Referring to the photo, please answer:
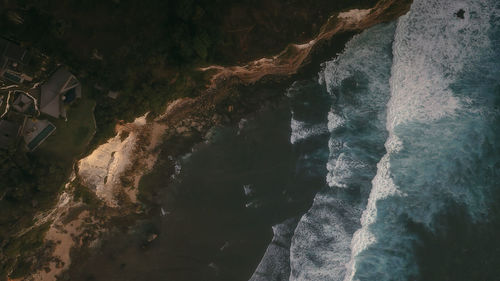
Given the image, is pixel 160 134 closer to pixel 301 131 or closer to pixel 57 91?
pixel 57 91

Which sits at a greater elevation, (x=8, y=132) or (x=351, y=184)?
(x=8, y=132)

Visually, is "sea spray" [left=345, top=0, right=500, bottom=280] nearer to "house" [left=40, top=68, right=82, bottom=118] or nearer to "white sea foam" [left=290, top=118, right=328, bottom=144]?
"white sea foam" [left=290, top=118, right=328, bottom=144]

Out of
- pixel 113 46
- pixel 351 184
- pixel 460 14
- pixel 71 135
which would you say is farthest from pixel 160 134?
pixel 460 14

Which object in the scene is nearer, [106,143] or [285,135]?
[106,143]

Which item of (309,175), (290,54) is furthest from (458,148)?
(290,54)

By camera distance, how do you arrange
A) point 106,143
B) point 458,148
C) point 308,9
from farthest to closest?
1. point 458,148
2. point 106,143
3. point 308,9

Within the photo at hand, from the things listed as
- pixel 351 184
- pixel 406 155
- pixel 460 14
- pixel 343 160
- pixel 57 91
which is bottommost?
pixel 351 184

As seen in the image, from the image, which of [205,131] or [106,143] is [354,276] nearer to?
[205,131]
